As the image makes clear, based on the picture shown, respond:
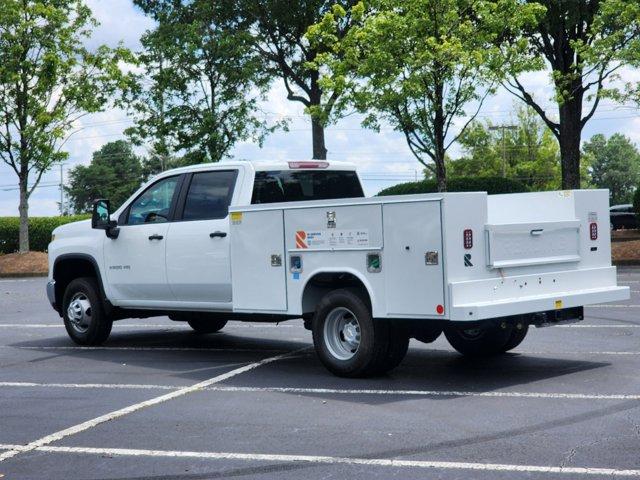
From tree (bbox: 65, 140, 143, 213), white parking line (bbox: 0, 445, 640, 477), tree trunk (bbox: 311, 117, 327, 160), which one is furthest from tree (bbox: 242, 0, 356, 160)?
tree (bbox: 65, 140, 143, 213)

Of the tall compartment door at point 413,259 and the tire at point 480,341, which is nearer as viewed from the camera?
the tall compartment door at point 413,259

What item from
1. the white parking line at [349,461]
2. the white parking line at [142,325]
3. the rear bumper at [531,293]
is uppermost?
the rear bumper at [531,293]

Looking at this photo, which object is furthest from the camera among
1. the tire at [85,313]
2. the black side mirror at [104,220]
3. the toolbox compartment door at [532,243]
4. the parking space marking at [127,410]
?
the tire at [85,313]

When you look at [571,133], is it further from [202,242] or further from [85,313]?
[202,242]

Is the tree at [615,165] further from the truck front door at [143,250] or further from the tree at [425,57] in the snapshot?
the truck front door at [143,250]

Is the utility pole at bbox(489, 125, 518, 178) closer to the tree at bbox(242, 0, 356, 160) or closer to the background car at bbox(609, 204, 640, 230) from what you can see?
the background car at bbox(609, 204, 640, 230)

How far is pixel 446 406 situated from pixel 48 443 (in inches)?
120

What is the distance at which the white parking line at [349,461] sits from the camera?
18.1 ft

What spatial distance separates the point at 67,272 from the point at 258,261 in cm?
387

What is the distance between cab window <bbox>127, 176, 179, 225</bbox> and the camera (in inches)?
431

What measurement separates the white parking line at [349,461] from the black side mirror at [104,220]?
503 centimetres

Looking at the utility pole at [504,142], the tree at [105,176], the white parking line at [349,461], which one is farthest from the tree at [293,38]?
the tree at [105,176]

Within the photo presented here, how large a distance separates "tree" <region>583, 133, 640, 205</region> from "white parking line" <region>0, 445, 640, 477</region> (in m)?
129

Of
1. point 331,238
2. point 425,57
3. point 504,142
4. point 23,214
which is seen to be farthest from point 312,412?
point 504,142
